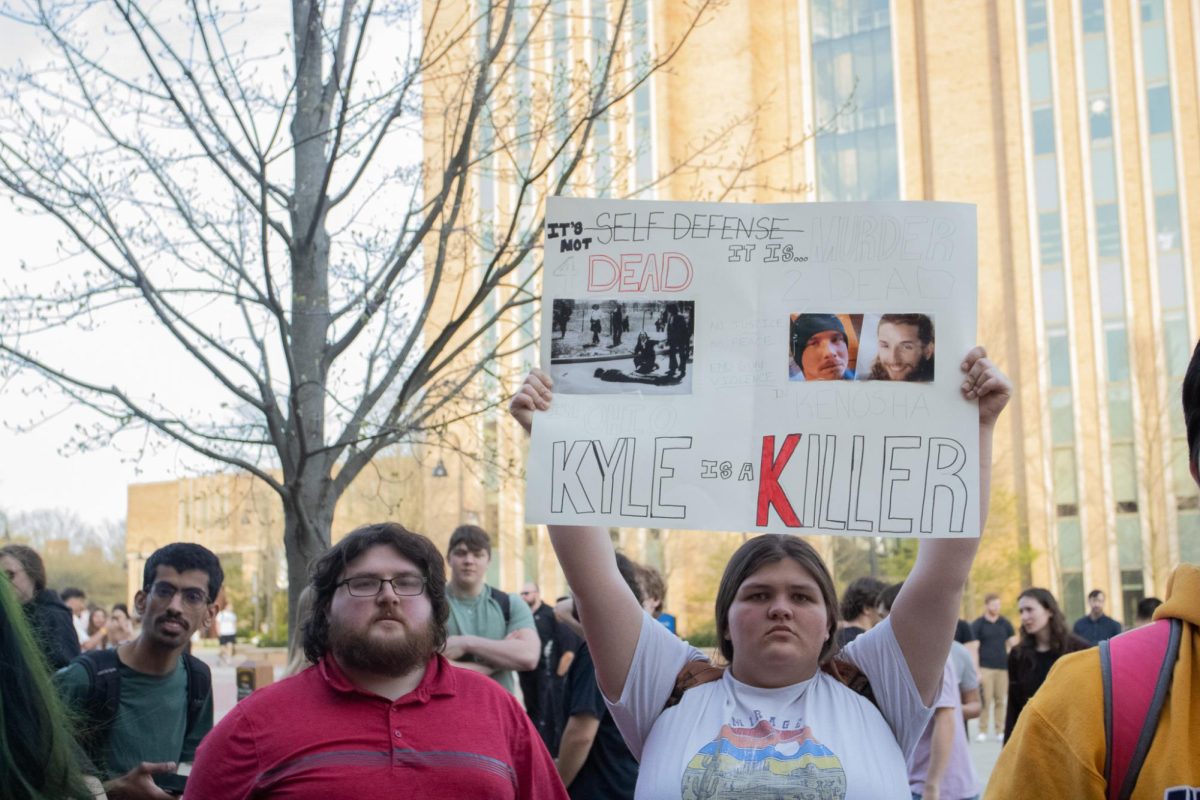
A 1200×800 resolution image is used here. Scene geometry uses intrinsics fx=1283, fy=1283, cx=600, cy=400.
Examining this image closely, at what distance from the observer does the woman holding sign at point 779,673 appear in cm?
309

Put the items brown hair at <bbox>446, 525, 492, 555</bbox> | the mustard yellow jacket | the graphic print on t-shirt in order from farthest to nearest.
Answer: brown hair at <bbox>446, 525, 492, 555</bbox> < the graphic print on t-shirt < the mustard yellow jacket

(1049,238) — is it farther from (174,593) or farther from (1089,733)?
(1089,733)

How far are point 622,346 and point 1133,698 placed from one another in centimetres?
179

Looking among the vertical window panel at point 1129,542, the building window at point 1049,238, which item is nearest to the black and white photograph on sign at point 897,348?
the vertical window panel at point 1129,542

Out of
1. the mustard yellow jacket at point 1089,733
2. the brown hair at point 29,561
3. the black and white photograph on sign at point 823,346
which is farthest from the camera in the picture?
the brown hair at point 29,561

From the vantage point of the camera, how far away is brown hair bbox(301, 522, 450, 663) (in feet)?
12.0

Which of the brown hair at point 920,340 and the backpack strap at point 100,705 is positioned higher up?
the brown hair at point 920,340

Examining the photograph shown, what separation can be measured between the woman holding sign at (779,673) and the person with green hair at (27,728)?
142 centimetres

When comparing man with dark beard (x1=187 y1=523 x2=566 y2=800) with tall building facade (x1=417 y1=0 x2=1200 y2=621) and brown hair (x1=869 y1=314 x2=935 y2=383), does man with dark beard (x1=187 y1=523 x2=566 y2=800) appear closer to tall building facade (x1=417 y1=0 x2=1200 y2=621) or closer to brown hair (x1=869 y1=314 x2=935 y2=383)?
brown hair (x1=869 y1=314 x2=935 y2=383)

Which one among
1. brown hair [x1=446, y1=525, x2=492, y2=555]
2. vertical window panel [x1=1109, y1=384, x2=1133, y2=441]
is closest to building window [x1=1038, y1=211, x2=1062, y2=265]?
vertical window panel [x1=1109, y1=384, x2=1133, y2=441]

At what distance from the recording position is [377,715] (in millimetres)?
3400

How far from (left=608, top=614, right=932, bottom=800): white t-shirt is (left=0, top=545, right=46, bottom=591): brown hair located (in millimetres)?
3718

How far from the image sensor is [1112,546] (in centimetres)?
4634

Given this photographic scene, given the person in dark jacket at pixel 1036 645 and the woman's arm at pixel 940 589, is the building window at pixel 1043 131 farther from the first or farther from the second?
the woman's arm at pixel 940 589
